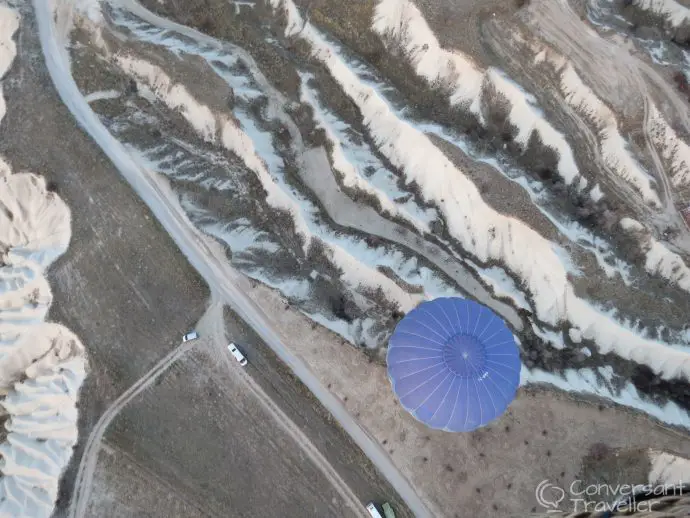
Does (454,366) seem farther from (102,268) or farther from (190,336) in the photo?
(102,268)

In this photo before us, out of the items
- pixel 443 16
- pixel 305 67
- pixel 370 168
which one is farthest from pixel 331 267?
pixel 443 16

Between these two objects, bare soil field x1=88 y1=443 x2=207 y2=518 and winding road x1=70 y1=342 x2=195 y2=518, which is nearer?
bare soil field x1=88 y1=443 x2=207 y2=518

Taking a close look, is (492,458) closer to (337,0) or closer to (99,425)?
(99,425)

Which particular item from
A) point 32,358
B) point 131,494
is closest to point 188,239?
point 32,358

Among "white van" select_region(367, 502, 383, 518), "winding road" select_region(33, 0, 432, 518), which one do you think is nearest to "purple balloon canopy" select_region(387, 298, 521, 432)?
"winding road" select_region(33, 0, 432, 518)

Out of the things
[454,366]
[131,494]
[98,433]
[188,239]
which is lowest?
[131,494]

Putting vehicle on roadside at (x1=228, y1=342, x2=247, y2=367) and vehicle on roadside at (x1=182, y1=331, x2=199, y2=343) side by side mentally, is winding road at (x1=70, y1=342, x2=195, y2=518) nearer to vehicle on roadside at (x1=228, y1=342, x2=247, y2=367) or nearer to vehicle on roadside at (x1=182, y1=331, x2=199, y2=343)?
vehicle on roadside at (x1=182, y1=331, x2=199, y2=343)
